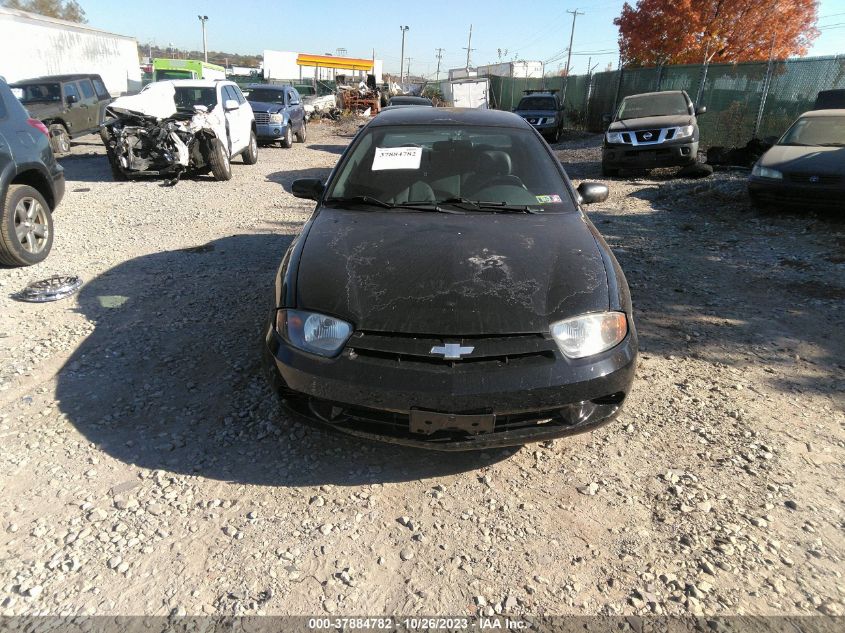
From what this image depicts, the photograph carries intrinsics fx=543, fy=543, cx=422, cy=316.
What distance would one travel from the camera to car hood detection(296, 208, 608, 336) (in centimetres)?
235

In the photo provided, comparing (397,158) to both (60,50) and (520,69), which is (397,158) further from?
(520,69)

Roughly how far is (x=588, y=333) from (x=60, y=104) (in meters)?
15.9

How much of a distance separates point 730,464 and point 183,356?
10.8 feet

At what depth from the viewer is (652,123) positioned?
10.8 m

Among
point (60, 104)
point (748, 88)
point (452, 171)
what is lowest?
point (452, 171)

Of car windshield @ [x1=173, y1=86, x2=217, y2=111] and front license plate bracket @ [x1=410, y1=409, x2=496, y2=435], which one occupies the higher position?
car windshield @ [x1=173, y1=86, x2=217, y2=111]

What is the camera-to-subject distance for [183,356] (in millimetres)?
3656

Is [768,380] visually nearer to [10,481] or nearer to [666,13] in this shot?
[10,481]

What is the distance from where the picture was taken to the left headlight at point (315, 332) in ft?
7.77

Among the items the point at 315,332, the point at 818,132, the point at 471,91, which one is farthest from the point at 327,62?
the point at 315,332

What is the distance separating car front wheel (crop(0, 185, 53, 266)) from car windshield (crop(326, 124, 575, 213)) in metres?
3.47

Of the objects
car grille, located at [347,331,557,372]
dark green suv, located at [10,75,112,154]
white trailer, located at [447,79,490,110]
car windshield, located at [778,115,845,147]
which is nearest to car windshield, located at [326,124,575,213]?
car grille, located at [347,331,557,372]

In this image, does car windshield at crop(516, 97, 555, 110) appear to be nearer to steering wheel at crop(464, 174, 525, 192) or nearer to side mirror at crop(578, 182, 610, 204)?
side mirror at crop(578, 182, 610, 204)

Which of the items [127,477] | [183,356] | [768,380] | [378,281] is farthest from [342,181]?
[768,380]
